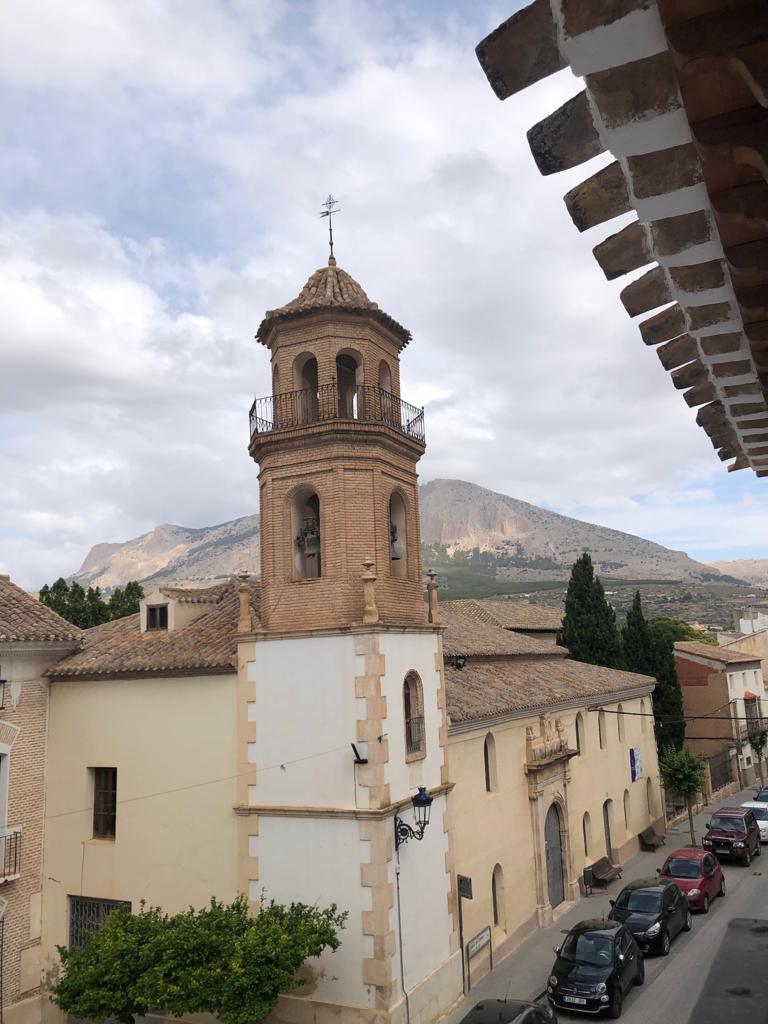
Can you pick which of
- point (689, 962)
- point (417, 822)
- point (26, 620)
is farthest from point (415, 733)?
point (689, 962)

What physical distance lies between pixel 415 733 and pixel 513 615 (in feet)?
72.2

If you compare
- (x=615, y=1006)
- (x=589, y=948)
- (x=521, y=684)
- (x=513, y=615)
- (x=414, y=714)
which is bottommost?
(x=615, y=1006)

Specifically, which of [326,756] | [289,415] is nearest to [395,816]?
[326,756]

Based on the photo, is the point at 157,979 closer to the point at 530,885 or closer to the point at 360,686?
the point at 360,686

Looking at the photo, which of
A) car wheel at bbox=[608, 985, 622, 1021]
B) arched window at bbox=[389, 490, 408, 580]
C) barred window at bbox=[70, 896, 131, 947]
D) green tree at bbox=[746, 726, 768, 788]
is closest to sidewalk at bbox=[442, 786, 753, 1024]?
car wheel at bbox=[608, 985, 622, 1021]

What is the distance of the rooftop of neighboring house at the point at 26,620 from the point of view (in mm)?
18172

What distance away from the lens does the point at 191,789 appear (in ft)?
56.8

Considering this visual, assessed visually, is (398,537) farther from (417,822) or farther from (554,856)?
(554,856)

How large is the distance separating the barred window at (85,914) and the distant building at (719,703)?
35991mm

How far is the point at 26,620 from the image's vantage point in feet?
62.0

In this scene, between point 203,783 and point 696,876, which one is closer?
point 203,783

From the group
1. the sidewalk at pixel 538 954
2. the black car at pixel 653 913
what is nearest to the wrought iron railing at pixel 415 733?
the sidewalk at pixel 538 954

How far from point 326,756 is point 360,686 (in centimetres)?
162

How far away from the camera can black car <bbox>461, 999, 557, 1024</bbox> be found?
14.1 m
